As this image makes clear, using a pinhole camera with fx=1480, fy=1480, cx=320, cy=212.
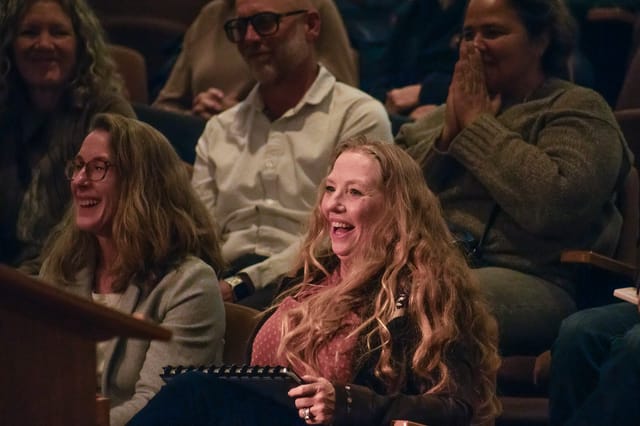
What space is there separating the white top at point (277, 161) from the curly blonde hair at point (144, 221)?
20.7 inches

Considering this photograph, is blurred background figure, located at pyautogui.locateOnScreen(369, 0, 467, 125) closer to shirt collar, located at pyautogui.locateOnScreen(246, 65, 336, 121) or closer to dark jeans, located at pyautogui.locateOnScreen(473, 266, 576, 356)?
shirt collar, located at pyautogui.locateOnScreen(246, 65, 336, 121)

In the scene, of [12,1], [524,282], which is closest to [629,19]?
[524,282]

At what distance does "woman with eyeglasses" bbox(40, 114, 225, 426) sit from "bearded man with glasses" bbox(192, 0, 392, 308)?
1.67 ft

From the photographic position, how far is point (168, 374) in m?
2.48

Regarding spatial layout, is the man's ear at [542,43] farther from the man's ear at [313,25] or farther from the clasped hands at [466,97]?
the man's ear at [313,25]

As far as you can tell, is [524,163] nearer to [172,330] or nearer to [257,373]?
[172,330]

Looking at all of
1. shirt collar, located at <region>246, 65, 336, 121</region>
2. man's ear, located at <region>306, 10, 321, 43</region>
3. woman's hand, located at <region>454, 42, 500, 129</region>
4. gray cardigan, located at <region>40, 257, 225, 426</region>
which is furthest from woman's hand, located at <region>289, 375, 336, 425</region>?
man's ear, located at <region>306, 10, 321, 43</region>

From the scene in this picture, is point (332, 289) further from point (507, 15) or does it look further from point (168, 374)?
point (507, 15)

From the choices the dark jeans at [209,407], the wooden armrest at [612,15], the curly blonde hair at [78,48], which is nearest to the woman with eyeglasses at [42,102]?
the curly blonde hair at [78,48]

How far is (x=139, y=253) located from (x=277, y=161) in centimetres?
77

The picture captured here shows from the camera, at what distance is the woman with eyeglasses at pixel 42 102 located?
3424mm

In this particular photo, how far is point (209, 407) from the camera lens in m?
2.41

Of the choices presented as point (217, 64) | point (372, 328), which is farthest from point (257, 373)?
point (217, 64)

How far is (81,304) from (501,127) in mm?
1656
